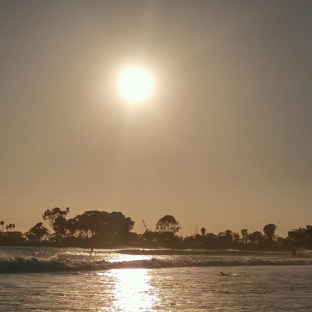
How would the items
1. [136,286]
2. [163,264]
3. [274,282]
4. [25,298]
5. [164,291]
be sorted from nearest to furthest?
[25,298] → [164,291] → [136,286] → [274,282] → [163,264]

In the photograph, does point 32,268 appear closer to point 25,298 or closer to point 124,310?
point 25,298

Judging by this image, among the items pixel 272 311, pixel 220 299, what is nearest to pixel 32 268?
pixel 220 299

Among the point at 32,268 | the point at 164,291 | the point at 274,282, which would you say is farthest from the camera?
the point at 32,268

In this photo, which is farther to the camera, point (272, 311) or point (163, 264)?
point (163, 264)

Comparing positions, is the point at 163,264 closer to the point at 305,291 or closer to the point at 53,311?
the point at 305,291

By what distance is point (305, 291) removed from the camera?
2934 centimetres

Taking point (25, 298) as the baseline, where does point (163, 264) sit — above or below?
above

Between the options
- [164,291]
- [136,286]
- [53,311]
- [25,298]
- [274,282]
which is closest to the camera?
[53,311]

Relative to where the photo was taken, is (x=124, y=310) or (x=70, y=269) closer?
(x=124, y=310)

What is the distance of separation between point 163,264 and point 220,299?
105ft

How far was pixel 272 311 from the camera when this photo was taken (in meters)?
21.9

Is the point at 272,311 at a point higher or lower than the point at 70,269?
lower

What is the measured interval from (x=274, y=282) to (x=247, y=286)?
12.6ft

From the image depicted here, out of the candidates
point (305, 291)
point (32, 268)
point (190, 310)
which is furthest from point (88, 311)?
point (32, 268)
